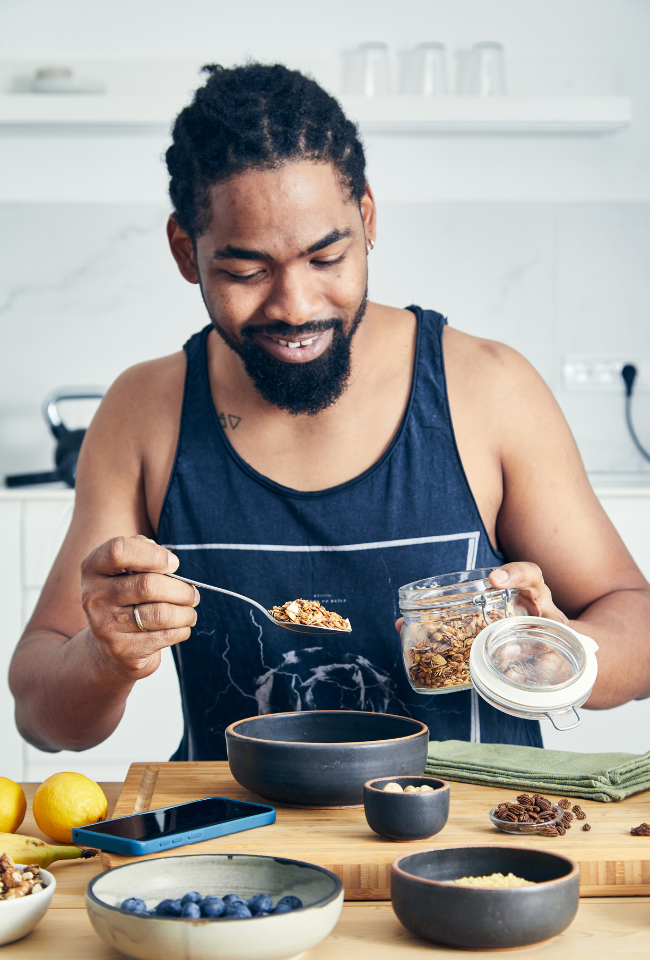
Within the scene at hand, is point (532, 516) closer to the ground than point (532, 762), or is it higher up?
higher up

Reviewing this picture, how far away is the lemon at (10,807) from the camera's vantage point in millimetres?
956

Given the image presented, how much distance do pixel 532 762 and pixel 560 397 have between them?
222cm

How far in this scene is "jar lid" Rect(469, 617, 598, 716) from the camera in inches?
36.8

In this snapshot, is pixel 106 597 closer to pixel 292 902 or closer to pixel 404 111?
pixel 292 902

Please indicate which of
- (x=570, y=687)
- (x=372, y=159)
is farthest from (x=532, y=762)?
(x=372, y=159)

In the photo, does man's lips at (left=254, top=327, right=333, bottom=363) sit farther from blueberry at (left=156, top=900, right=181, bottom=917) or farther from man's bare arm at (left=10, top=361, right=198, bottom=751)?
blueberry at (left=156, top=900, right=181, bottom=917)

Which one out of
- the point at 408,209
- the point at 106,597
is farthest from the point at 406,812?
the point at 408,209

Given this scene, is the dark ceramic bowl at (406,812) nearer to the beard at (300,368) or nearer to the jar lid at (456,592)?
the jar lid at (456,592)

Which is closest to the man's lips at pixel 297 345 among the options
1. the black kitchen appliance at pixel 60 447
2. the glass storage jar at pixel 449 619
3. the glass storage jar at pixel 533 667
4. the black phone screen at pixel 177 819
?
the glass storage jar at pixel 449 619

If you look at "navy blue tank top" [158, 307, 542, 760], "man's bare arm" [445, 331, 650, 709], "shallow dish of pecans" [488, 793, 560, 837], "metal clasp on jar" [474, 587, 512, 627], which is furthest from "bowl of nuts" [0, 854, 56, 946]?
"man's bare arm" [445, 331, 650, 709]

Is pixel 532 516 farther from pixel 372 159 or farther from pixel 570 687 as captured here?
pixel 372 159

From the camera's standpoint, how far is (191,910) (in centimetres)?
64

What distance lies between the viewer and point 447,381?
4.71 ft

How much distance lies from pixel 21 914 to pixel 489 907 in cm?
34
